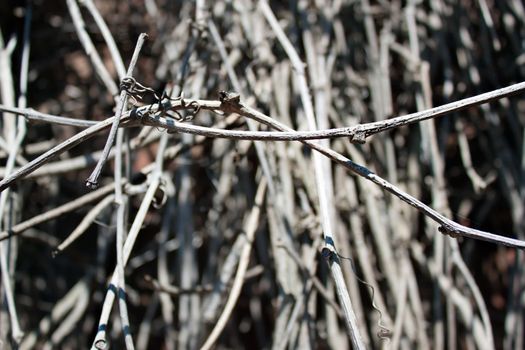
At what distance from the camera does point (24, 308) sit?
1275 millimetres

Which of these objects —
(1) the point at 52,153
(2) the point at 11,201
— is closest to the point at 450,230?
(1) the point at 52,153

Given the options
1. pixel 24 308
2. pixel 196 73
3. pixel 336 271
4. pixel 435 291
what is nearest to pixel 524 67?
Answer: pixel 435 291

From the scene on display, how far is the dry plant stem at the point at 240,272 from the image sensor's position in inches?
32.9

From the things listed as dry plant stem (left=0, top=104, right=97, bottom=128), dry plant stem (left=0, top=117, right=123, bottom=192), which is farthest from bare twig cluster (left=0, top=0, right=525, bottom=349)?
dry plant stem (left=0, top=117, right=123, bottom=192)

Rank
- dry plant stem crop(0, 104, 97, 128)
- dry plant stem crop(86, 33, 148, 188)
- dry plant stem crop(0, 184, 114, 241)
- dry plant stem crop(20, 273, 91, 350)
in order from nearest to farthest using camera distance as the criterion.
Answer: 1. dry plant stem crop(86, 33, 148, 188)
2. dry plant stem crop(0, 104, 97, 128)
3. dry plant stem crop(0, 184, 114, 241)
4. dry plant stem crop(20, 273, 91, 350)

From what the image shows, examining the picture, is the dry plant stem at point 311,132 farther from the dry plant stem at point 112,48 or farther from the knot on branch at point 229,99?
the dry plant stem at point 112,48

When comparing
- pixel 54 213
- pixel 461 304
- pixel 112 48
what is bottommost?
pixel 461 304

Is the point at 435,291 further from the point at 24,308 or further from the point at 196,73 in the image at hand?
the point at 24,308

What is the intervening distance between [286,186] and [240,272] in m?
0.16

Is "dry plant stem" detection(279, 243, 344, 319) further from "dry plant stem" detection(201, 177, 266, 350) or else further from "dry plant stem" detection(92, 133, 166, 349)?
"dry plant stem" detection(92, 133, 166, 349)

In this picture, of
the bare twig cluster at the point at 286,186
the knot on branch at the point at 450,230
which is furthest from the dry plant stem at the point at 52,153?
the knot on branch at the point at 450,230

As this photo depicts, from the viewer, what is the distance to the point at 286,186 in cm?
98

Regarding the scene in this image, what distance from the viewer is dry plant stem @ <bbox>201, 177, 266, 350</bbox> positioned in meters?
0.84

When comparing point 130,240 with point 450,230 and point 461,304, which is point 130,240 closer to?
point 450,230
